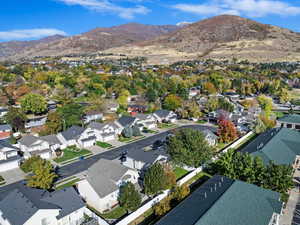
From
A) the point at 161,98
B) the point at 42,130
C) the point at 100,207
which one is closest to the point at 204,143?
the point at 100,207

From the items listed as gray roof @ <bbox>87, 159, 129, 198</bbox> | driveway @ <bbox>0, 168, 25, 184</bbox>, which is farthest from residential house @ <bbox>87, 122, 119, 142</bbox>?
gray roof @ <bbox>87, 159, 129, 198</bbox>

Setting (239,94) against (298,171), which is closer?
(298,171)

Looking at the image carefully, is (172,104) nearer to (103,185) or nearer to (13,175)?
(103,185)

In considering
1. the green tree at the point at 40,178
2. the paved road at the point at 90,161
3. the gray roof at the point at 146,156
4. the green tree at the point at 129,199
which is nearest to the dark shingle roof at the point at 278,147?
the gray roof at the point at 146,156

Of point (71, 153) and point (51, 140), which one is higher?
point (51, 140)

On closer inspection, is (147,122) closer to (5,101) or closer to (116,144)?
(116,144)

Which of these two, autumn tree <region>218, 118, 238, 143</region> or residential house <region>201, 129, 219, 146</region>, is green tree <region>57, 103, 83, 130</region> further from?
autumn tree <region>218, 118, 238, 143</region>

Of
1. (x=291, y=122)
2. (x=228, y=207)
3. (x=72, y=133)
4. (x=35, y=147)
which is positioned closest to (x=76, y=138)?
(x=72, y=133)
